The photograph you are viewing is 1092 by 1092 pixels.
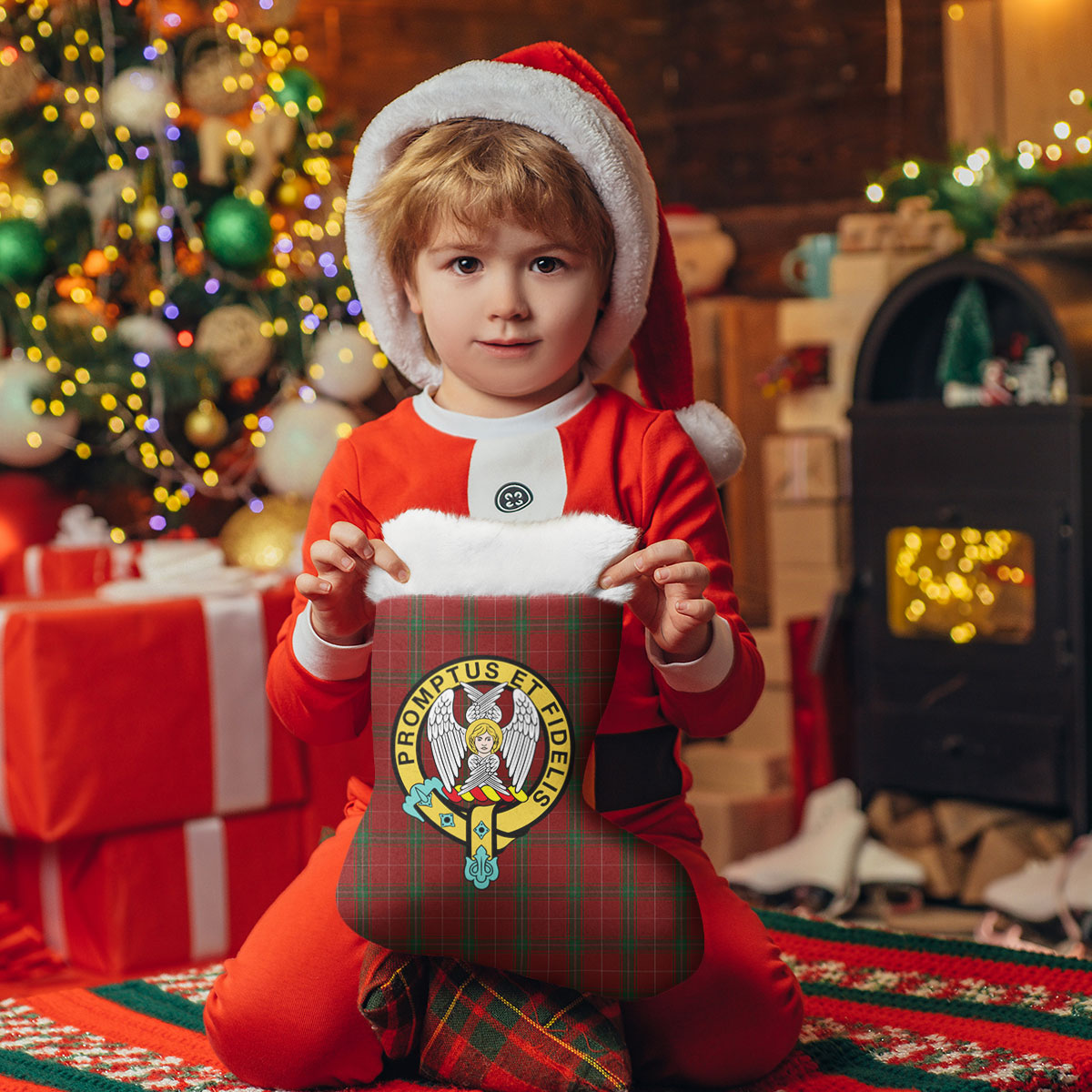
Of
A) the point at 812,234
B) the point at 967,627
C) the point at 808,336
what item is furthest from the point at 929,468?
the point at 812,234

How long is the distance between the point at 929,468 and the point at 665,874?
5.74ft

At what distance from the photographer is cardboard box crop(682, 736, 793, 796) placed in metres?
2.83

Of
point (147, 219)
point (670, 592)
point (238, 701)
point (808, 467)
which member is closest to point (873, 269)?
point (808, 467)

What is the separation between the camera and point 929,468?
2.58m

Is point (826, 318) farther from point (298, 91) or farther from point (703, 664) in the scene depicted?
point (703, 664)

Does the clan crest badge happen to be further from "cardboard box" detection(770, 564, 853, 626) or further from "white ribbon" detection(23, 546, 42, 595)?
"cardboard box" detection(770, 564, 853, 626)

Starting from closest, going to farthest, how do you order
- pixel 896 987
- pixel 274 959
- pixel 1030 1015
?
pixel 274 959, pixel 1030 1015, pixel 896 987

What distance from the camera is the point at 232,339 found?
2719 mm

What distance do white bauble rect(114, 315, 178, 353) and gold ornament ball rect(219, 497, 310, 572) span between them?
0.36m

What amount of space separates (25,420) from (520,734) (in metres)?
1.84

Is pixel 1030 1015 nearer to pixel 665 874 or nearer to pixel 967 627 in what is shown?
pixel 665 874

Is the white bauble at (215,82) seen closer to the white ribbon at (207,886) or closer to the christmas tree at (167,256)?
the christmas tree at (167,256)

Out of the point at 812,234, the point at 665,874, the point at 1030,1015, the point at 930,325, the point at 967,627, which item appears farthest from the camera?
the point at 812,234

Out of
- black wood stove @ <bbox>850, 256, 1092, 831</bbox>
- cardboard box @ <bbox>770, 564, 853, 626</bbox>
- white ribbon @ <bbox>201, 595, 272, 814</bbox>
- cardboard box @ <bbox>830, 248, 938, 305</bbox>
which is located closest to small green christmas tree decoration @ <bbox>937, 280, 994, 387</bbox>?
black wood stove @ <bbox>850, 256, 1092, 831</bbox>
